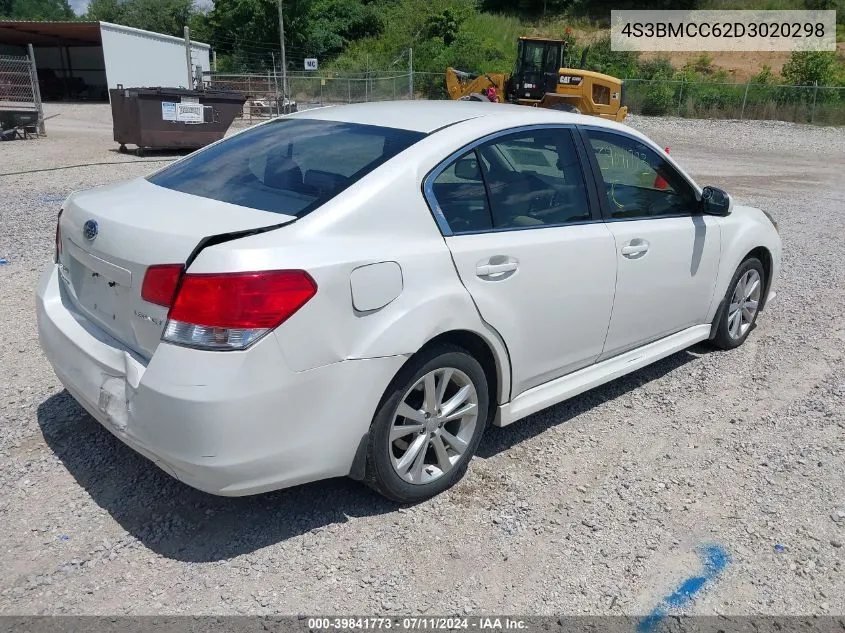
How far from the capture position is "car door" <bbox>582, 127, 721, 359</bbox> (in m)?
3.96

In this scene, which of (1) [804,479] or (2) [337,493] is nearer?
(2) [337,493]

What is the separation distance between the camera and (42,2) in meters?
93.6

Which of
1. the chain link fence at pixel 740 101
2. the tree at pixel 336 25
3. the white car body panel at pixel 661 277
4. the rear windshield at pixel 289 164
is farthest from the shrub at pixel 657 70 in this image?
the rear windshield at pixel 289 164

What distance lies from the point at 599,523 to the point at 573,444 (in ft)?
2.36

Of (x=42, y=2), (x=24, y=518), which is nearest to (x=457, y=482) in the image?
(x=24, y=518)

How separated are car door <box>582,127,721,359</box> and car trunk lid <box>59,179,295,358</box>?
1969 millimetres

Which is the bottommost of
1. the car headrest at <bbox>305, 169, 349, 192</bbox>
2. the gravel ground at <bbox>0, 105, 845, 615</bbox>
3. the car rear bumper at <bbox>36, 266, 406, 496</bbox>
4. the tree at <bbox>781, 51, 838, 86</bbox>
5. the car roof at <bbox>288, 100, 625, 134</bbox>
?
the gravel ground at <bbox>0, 105, 845, 615</bbox>

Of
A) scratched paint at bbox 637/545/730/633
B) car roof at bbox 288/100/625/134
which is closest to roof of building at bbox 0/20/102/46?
car roof at bbox 288/100/625/134

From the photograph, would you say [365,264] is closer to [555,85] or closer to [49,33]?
[555,85]

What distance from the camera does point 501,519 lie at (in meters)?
3.21

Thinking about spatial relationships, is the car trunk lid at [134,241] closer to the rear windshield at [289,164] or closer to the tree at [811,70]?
the rear windshield at [289,164]

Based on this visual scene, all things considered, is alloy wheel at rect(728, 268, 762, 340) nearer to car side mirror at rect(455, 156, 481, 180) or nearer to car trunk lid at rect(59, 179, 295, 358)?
car side mirror at rect(455, 156, 481, 180)

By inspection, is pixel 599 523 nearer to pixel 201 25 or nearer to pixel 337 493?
pixel 337 493

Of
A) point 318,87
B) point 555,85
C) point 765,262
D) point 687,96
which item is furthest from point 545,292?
point 687,96
